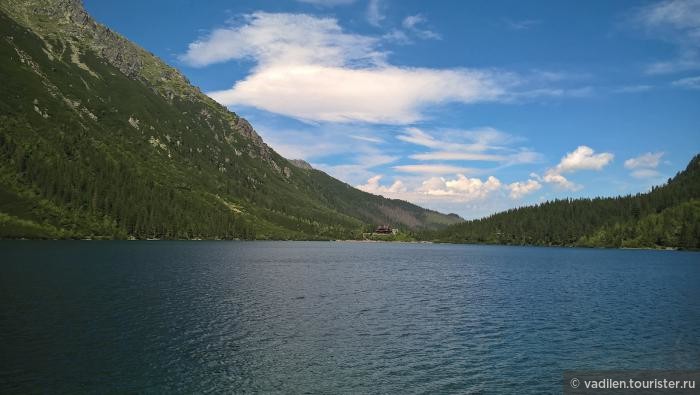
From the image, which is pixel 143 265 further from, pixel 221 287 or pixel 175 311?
pixel 175 311

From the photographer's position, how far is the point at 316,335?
54.5 m

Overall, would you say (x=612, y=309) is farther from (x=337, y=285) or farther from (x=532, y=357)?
(x=337, y=285)

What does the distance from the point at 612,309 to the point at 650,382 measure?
4211cm

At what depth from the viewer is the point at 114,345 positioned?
153 ft

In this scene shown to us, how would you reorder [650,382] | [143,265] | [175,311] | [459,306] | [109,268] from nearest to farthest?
1. [650,382]
2. [175,311]
3. [459,306]
4. [109,268]
5. [143,265]

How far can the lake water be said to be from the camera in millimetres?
38625

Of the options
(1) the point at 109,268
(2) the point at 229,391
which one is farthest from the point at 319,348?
(1) the point at 109,268

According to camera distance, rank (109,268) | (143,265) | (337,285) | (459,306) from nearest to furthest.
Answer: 1. (459,306)
2. (337,285)
3. (109,268)
4. (143,265)

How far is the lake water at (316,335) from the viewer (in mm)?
38625

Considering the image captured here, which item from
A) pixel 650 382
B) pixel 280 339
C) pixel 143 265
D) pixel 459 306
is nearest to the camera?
pixel 650 382

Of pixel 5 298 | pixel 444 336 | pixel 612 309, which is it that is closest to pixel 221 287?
pixel 5 298

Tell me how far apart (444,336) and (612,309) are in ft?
129

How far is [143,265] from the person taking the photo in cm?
12938

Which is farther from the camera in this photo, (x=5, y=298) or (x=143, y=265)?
(x=143, y=265)
